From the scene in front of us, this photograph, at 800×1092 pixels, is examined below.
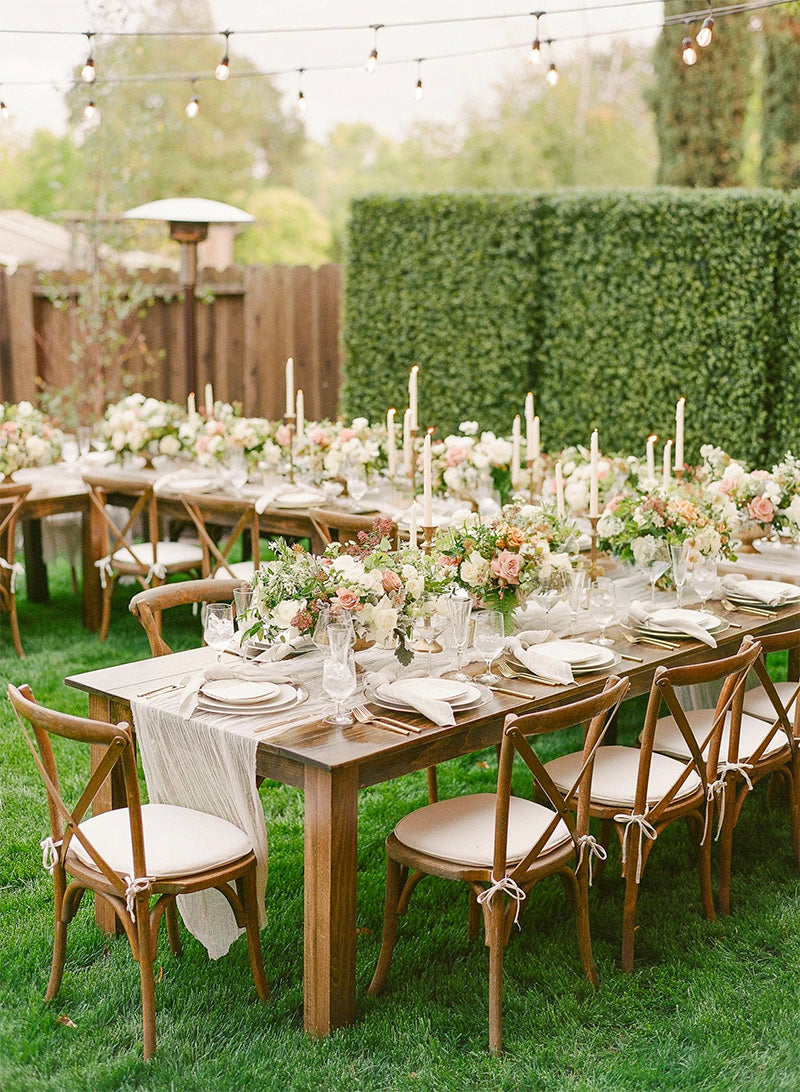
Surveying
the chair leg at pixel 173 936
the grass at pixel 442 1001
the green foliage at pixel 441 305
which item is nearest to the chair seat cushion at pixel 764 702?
the grass at pixel 442 1001

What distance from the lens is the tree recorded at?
38.9ft

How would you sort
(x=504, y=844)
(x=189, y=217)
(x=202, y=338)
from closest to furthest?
1. (x=504, y=844)
2. (x=189, y=217)
3. (x=202, y=338)

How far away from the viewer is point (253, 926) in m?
3.18

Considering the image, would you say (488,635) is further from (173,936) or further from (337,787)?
(173,936)

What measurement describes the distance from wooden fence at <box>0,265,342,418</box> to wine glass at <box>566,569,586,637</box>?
7.10 m

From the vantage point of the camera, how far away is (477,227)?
8984mm

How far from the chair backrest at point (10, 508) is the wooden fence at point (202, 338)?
Result: 4254 mm

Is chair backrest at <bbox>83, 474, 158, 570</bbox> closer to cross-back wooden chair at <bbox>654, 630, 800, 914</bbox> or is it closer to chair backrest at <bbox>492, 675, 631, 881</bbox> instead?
cross-back wooden chair at <bbox>654, 630, 800, 914</bbox>

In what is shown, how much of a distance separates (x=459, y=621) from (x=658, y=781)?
78 cm

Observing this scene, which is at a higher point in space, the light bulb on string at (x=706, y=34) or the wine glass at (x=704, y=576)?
the light bulb on string at (x=706, y=34)

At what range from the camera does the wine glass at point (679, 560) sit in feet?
13.8

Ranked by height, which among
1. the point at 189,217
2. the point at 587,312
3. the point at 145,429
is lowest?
the point at 145,429

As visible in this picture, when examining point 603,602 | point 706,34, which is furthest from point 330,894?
point 706,34

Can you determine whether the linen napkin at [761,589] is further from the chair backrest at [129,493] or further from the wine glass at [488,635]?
the chair backrest at [129,493]
